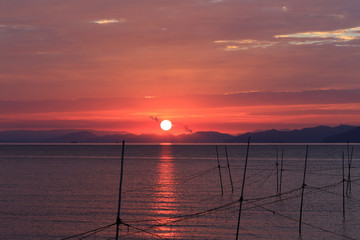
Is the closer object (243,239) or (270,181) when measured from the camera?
(243,239)

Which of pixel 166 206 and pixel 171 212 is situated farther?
pixel 166 206

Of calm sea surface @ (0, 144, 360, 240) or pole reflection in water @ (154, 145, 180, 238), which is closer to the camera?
calm sea surface @ (0, 144, 360, 240)

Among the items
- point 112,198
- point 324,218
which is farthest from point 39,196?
point 324,218

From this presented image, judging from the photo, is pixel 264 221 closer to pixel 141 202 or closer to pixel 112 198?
pixel 141 202

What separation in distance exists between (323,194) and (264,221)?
22965mm

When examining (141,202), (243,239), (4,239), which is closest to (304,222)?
(243,239)

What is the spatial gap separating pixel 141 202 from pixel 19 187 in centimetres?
2426

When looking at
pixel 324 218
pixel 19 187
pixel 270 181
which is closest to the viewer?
pixel 324 218

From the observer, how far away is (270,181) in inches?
3410

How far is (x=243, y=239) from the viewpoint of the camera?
121ft

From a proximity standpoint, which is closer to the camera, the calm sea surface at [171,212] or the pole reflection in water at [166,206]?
the calm sea surface at [171,212]

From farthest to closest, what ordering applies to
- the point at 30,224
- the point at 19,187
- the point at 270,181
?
1. the point at 270,181
2. the point at 19,187
3. the point at 30,224

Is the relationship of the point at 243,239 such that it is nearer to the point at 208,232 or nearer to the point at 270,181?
the point at 208,232

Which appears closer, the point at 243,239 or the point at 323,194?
the point at 243,239
